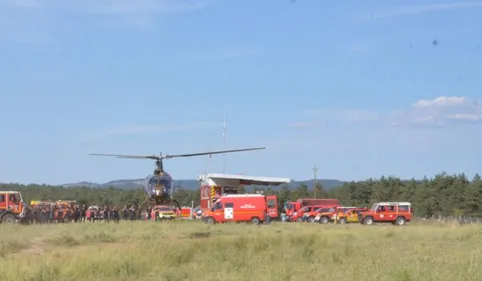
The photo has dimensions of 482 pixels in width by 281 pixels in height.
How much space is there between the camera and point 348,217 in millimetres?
57156

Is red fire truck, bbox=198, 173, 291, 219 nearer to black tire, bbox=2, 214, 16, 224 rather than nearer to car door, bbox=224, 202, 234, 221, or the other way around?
Result: car door, bbox=224, 202, 234, 221

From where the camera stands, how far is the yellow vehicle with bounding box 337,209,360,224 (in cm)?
5683

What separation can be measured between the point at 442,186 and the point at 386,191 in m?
10.3

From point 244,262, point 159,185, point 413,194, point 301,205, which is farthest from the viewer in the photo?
point 413,194

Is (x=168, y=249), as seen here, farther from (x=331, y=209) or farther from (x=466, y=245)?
(x=331, y=209)

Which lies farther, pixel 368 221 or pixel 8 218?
pixel 368 221

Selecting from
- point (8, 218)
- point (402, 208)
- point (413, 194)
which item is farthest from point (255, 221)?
point (413, 194)

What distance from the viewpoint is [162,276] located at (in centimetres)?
1627

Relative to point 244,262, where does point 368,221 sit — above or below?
above

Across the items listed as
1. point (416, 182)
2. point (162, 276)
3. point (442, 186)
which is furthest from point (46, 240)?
point (416, 182)

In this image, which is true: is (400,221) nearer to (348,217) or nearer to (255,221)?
(348,217)

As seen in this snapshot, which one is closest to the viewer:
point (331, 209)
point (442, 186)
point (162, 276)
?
point (162, 276)

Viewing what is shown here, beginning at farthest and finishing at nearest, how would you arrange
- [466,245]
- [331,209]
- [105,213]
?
[331,209] → [105,213] → [466,245]

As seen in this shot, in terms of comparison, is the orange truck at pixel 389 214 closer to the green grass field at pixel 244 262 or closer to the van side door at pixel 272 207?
the van side door at pixel 272 207
